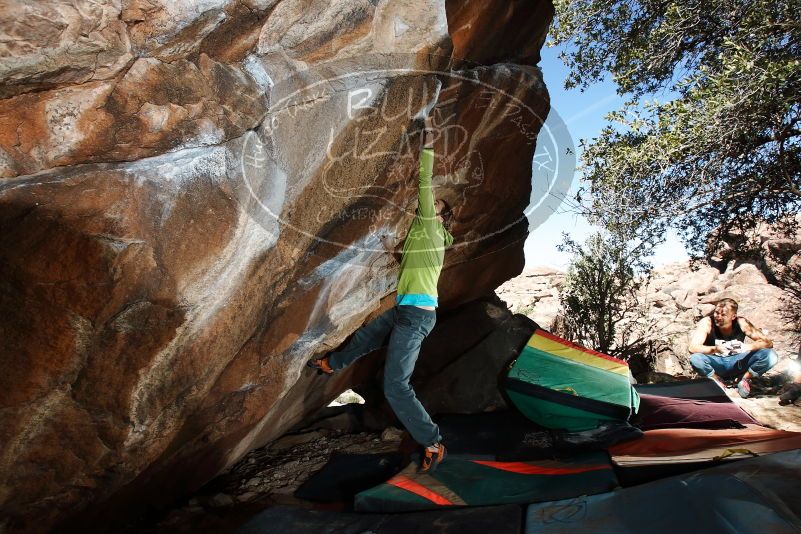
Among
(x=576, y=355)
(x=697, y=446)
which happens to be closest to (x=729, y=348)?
(x=576, y=355)

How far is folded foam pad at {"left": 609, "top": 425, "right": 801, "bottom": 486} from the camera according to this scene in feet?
10.4

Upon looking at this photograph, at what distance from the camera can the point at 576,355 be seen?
5.50 metres

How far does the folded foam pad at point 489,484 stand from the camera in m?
3.21

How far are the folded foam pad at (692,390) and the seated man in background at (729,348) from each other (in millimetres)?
1014

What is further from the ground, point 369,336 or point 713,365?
point 369,336

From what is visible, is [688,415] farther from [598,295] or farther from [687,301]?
[687,301]

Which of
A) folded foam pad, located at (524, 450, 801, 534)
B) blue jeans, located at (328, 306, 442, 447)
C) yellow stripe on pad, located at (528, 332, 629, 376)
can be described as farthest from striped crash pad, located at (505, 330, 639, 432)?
folded foam pad, located at (524, 450, 801, 534)

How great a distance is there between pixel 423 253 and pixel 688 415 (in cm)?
329

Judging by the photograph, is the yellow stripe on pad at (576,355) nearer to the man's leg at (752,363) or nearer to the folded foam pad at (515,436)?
the folded foam pad at (515,436)

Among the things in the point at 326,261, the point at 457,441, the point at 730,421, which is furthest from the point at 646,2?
the point at 457,441

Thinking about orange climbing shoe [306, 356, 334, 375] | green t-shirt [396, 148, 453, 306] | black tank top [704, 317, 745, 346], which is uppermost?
green t-shirt [396, 148, 453, 306]

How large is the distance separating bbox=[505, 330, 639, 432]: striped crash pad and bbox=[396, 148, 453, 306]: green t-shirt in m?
2.05

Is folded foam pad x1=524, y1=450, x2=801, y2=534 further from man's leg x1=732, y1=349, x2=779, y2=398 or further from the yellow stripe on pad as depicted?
man's leg x1=732, y1=349, x2=779, y2=398

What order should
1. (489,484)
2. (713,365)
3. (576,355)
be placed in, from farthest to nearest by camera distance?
(713,365)
(576,355)
(489,484)
